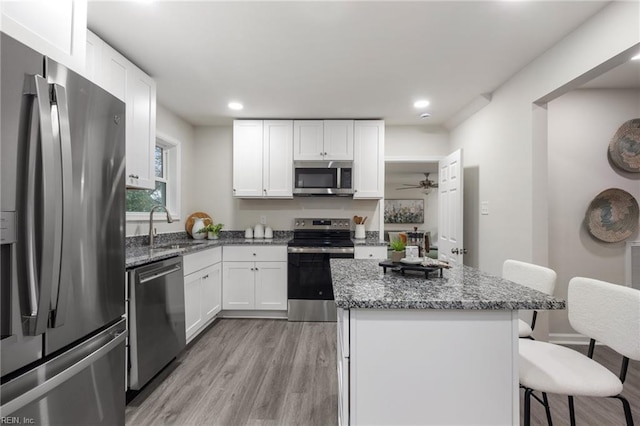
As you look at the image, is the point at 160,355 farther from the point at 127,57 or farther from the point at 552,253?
the point at 552,253

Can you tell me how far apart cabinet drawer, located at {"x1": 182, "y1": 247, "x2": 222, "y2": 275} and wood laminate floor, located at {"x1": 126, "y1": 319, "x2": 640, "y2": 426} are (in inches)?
28.6

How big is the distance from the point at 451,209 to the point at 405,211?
484cm

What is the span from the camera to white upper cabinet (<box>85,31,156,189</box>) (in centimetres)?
202

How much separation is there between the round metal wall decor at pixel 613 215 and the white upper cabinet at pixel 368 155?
2.11 meters

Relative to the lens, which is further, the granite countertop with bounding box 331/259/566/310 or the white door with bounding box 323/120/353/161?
the white door with bounding box 323/120/353/161

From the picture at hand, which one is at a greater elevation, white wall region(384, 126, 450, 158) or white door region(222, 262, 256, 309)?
white wall region(384, 126, 450, 158)

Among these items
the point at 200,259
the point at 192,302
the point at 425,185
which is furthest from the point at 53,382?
the point at 425,185

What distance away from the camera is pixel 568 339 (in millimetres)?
2848

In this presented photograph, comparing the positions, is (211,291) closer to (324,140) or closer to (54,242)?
(324,140)

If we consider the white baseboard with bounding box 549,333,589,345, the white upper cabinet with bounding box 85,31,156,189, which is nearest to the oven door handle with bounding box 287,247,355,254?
the white upper cabinet with bounding box 85,31,156,189

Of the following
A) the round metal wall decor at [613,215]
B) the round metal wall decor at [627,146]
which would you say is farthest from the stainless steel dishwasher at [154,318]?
the round metal wall decor at [627,146]

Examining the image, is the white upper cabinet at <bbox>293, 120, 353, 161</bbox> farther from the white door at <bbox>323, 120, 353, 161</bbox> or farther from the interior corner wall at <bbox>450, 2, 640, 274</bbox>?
the interior corner wall at <bbox>450, 2, 640, 274</bbox>

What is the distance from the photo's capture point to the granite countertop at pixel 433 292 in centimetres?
110

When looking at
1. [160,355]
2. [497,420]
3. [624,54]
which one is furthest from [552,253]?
[160,355]
